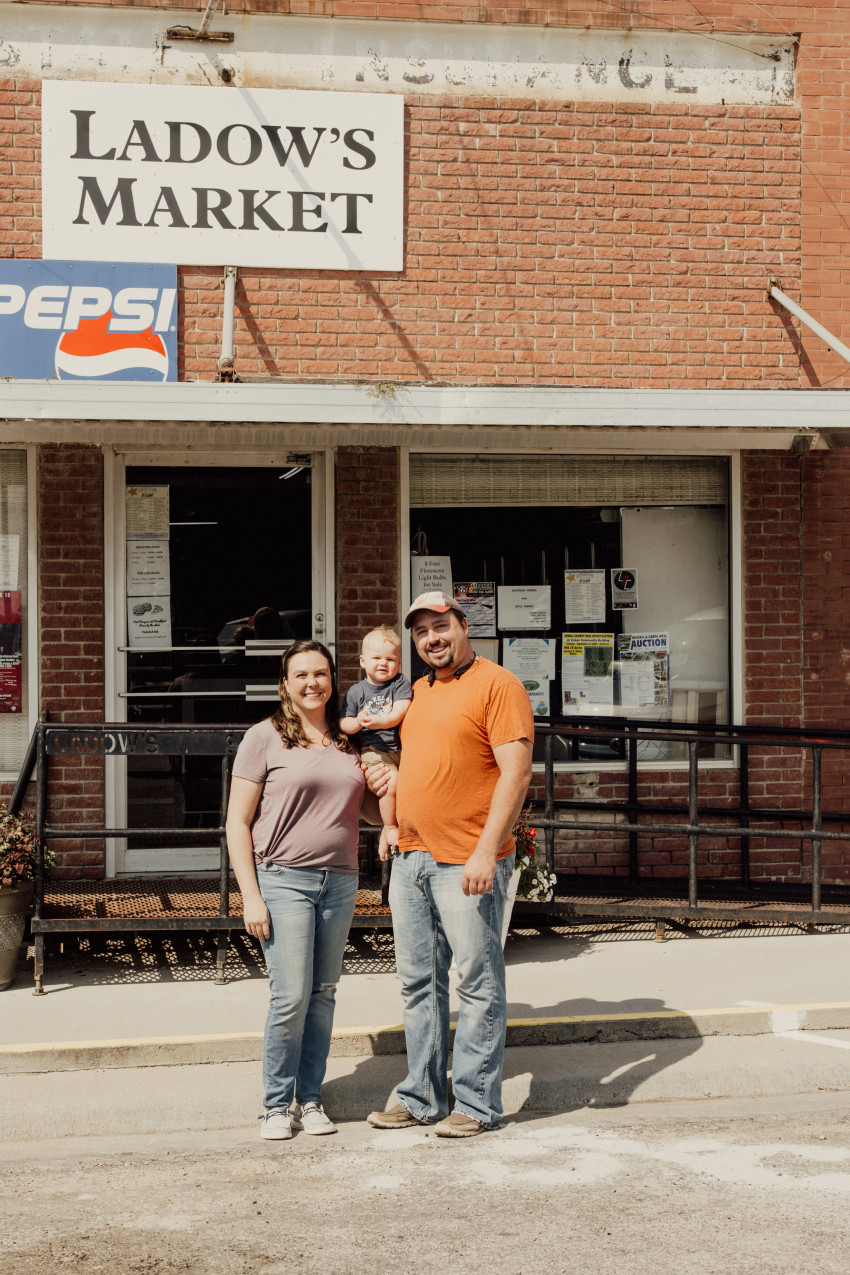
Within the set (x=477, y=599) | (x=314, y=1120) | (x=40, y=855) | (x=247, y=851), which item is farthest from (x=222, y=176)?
(x=314, y=1120)

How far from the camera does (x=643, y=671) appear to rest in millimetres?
8219

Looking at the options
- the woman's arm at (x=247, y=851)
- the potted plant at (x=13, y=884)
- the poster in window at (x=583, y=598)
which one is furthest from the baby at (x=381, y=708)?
the poster in window at (x=583, y=598)

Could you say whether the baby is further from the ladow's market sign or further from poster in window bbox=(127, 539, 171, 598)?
the ladow's market sign

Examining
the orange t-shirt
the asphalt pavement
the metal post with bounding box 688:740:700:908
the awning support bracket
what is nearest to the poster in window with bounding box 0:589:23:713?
the asphalt pavement

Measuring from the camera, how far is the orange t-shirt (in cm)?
447

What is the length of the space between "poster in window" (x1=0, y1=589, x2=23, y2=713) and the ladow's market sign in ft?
6.88

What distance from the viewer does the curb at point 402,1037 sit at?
206 inches

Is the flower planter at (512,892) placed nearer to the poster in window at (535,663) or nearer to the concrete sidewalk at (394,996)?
the concrete sidewalk at (394,996)

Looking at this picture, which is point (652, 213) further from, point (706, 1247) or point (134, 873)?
point (706, 1247)

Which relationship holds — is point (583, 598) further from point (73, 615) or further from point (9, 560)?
point (9, 560)

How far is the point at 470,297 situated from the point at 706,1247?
5782mm

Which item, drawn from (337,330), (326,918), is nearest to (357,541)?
(337,330)

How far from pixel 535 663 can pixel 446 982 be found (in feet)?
11.9

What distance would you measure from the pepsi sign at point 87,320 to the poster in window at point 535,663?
8.91 feet
